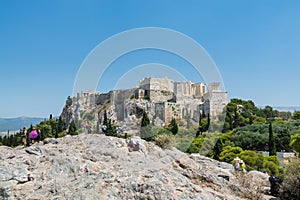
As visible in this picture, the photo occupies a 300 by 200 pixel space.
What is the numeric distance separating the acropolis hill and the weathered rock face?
124ft

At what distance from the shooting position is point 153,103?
164ft

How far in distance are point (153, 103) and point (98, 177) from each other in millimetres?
44581

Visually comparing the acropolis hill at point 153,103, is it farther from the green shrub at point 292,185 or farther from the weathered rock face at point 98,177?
the weathered rock face at point 98,177

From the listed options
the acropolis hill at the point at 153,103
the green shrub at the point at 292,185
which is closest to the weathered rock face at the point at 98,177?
the green shrub at the point at 292,185

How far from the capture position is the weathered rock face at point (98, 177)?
17.1ft

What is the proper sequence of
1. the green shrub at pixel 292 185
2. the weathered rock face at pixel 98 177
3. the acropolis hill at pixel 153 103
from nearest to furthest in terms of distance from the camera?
the weathered rock face at pixel 98 177
the green shrub at pixel 292 185
the acropolis hill at pixel 153 103

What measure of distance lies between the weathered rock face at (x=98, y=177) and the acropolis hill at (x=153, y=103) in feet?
124

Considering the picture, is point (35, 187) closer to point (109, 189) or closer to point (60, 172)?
point (60, 172)

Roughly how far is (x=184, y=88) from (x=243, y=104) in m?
13.6

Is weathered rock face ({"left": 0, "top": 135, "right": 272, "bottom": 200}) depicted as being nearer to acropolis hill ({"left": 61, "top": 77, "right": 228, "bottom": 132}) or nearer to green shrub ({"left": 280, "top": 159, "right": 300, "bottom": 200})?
green shrub ({"left": 280, "top": 159, "right": 300, "bottom": 200})

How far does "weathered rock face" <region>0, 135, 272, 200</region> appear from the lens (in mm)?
5227

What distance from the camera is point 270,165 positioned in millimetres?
16547

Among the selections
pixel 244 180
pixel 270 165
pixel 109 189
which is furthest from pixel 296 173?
pixel 270 165

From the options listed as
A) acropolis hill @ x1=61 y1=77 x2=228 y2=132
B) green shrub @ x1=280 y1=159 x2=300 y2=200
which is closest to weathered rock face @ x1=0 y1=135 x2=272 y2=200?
green shrub @ x1=280 y1=159 x2=300 y2=200
